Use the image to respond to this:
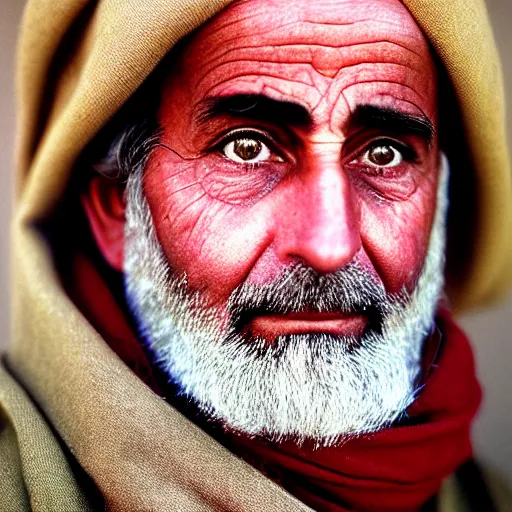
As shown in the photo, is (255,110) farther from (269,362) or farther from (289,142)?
(269,362)

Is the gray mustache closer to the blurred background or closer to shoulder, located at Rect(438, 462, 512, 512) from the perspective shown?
shoulder, located at Rect(438, 462, 512, 512)

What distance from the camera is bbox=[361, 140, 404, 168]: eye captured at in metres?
1.46

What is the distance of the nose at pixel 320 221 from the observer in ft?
4.08

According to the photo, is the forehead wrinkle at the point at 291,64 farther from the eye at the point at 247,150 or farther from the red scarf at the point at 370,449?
the red scarf at the point at 370,449

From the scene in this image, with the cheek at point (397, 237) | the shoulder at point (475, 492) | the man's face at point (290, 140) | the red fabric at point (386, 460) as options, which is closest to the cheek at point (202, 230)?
the man's face at point (290, 140)

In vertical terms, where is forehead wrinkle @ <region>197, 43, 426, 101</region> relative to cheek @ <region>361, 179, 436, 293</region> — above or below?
above

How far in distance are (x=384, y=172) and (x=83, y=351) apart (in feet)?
2.42

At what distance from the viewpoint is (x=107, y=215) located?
1645 mm

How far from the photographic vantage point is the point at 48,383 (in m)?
1.42

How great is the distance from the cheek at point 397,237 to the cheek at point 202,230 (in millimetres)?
228

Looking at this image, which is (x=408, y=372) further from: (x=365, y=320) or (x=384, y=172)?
(x=384, y=172)

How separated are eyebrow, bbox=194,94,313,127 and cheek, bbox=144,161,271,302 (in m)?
0.12

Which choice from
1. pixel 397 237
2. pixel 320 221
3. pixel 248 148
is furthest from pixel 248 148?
pixel 397 237

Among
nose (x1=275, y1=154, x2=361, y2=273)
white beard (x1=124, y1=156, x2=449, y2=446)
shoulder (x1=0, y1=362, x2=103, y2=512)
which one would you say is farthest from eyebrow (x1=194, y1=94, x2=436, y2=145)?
shoulder (x1=0, y1=362, x2=103, y2=512)
